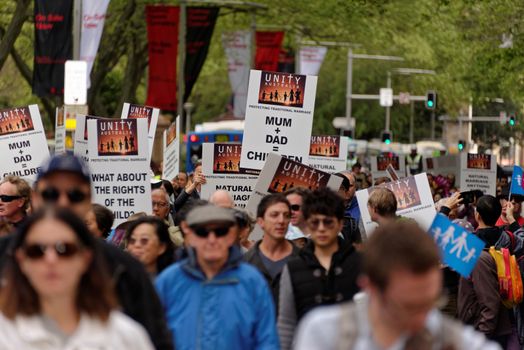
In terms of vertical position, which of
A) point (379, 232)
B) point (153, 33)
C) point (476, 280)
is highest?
point (153, 33)

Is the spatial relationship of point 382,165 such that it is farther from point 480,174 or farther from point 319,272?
point 319,272

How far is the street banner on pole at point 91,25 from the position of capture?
29734 millimetres

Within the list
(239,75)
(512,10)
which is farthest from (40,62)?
(239,75)

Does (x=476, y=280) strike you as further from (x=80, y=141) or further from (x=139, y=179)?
(x=80, y=141)

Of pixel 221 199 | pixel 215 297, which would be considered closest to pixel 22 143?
pixel 221 199

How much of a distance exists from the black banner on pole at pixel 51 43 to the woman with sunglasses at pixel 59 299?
25359 millimetres

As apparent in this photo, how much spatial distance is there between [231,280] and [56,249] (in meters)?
2.38

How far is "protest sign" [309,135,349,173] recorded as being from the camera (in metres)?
20.9

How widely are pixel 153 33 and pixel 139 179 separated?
21.7m

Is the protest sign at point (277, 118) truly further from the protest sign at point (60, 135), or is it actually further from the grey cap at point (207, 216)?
the grey cap at point (207, 216)

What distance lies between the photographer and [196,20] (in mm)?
38562

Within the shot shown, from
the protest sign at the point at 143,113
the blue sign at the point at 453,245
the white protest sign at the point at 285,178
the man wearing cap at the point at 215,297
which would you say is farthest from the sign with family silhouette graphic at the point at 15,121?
the man wearing cap at the point at 215,297

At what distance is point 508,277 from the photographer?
1190 centimetres

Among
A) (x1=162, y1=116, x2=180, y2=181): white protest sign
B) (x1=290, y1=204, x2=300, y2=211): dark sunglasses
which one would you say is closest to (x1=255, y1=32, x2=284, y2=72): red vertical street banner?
(x1=162, y1=116, x2=180, y2=181): white protest sign
